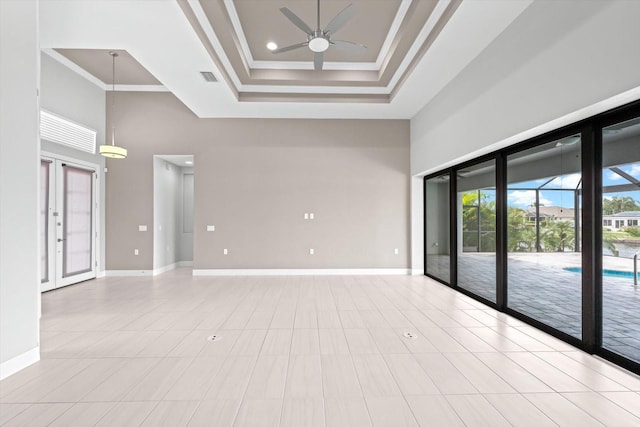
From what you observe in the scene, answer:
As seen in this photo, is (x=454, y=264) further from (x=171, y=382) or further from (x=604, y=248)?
(x=171, y=382)

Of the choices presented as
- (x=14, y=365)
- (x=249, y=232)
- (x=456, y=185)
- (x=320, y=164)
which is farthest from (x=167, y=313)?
(x=456, y=185)

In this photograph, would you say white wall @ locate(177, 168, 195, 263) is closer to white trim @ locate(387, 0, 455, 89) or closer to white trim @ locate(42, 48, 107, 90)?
white trim @ locate(42, 48, 107, 90)

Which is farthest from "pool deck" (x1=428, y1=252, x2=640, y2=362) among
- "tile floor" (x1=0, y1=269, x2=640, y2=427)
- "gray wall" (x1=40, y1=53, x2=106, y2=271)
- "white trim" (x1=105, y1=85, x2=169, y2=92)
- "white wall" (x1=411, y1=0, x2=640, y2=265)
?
"gray wall" (x1=40, y1=53, x2=106, y2=271)

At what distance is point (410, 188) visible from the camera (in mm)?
6969

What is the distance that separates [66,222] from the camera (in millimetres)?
5883

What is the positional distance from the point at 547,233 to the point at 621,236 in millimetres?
881

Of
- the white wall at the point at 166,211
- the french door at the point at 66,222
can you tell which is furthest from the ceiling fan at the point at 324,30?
the french door at the point at 66,222

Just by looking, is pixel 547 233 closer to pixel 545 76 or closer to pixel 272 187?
pixel 545 76

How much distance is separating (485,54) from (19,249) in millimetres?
5565

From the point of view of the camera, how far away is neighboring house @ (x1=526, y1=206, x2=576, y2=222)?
10.5ft

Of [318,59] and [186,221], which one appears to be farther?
[186,221]

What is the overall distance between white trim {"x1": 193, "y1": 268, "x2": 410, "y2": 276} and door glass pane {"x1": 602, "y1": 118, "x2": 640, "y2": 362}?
420 centimetres

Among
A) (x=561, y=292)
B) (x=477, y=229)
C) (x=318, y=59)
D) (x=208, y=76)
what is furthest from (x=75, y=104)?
(x=561, y=292)

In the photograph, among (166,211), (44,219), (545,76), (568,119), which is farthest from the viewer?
(166,211)
